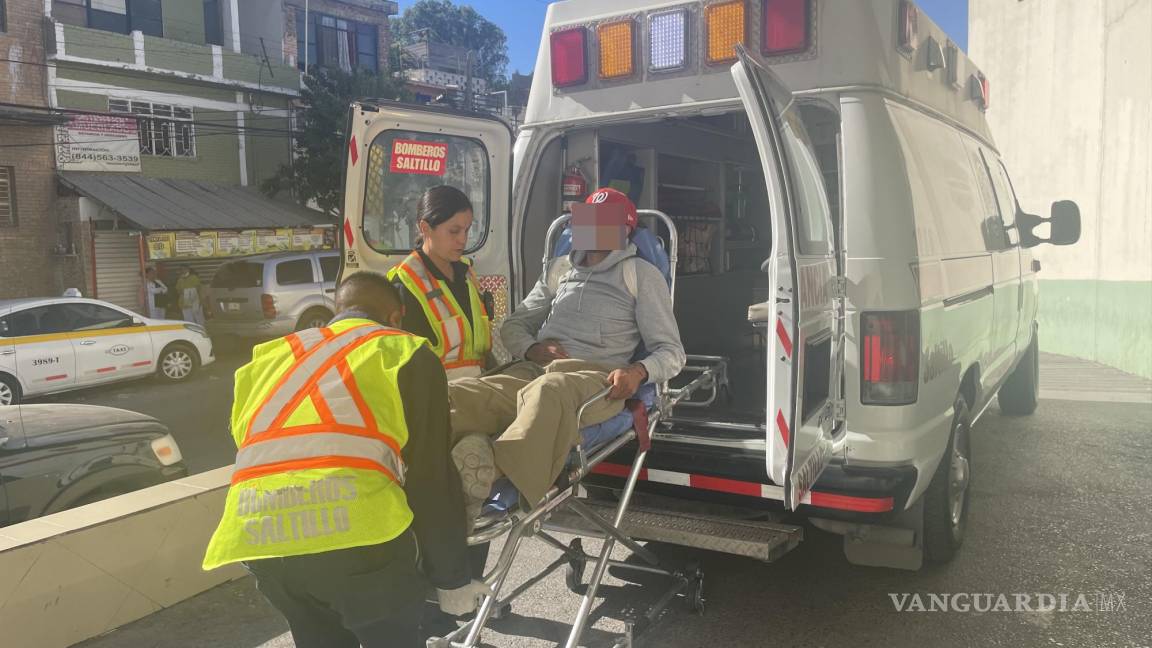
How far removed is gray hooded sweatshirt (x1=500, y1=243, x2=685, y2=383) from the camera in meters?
3.56

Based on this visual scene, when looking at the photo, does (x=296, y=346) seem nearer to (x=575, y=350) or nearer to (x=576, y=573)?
(x=575, y=350)

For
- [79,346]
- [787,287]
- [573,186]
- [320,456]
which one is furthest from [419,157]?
[79,346]

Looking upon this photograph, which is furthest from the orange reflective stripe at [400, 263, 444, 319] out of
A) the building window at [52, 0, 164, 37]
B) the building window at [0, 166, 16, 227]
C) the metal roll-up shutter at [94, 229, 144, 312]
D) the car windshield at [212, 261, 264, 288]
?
the building window at [52, 0, 164, 37]

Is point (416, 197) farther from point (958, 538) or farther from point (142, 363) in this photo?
point (142, 363)

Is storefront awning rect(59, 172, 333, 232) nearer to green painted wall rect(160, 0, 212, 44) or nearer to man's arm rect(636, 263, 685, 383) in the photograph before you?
green painted wall rect(160, 0, 212, 44)

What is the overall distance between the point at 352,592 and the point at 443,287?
1.80 meters

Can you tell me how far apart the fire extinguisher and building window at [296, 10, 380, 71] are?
20.9 metres

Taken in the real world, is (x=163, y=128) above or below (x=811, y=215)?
above

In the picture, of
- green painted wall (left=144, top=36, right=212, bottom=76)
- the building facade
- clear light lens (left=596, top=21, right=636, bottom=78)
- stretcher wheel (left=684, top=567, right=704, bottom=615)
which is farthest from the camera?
green painted wall (left=144, top=36, right=212, bottom=76)

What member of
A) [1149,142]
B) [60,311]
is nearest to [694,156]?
[1149,142]

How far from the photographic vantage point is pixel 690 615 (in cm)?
377

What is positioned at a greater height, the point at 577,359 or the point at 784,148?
the point at 784,148

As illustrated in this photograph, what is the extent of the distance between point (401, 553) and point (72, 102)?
1930 cm

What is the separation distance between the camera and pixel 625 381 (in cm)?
317
